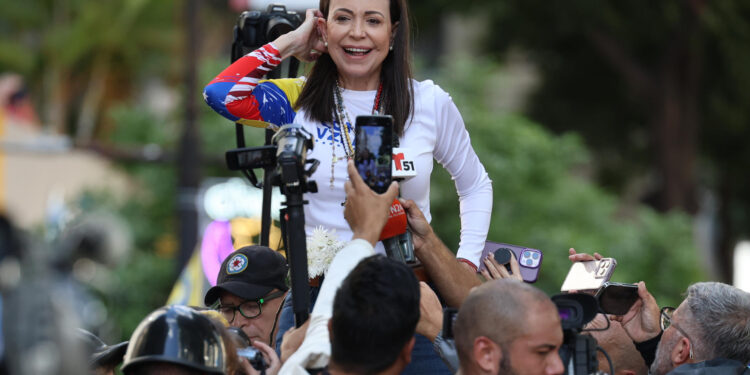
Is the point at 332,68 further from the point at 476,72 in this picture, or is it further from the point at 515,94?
the point at 515,94

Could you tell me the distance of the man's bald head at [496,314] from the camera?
11.9 ft

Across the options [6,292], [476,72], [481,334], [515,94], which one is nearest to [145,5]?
[515,94]

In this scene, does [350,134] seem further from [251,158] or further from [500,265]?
[500,265]

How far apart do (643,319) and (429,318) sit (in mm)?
1157

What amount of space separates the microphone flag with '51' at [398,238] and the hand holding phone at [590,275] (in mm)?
963

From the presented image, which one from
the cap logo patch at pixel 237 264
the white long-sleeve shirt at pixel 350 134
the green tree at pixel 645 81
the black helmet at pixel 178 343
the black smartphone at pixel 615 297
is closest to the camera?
the black helmet at pixel 178 343

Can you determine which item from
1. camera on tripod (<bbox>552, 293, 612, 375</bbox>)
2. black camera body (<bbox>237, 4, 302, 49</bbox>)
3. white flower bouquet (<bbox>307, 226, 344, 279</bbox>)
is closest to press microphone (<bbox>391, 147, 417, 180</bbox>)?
white flower bouquet (<bbox>307, 226, 344, 279</bbox>)

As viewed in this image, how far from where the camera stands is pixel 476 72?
15844 millimetres

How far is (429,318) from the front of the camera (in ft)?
13.2

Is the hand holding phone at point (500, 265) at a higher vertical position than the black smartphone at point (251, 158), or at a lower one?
lower

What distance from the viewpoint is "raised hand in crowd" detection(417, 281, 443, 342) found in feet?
13.2

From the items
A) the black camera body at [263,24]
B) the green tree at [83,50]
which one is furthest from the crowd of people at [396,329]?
the green tree at [83,50]

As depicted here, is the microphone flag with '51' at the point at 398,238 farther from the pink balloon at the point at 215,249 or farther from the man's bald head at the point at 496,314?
the pink balloon at the point at 215,249

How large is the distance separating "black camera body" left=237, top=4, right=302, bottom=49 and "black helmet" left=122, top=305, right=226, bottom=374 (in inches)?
71.8
